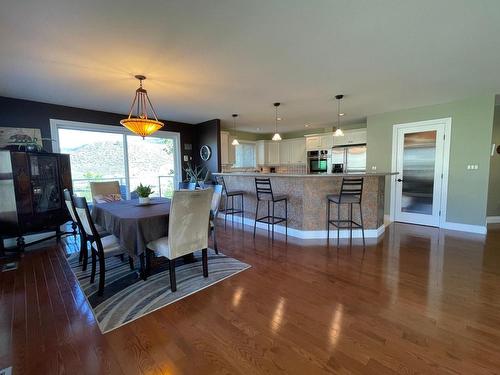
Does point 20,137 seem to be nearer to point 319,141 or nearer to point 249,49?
point 249,49

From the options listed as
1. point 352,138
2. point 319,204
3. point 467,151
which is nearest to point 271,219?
point 319,204

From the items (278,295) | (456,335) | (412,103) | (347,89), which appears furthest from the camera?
(412,103)

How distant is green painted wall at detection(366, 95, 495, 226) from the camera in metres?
3.91

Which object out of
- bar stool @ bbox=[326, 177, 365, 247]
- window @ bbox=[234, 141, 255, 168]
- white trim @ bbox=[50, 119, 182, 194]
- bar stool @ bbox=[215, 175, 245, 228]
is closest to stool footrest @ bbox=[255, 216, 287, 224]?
bar stool @ bbox=[215, 175, 245, 228]

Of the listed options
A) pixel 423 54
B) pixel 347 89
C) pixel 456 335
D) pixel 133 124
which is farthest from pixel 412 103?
pixel 133 124

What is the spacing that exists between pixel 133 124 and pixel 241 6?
185 centimetres

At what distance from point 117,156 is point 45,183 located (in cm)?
143

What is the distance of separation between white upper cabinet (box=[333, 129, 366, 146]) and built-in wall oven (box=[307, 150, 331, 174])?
504 mm

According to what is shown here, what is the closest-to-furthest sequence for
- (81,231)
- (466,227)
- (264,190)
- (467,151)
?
(81,231) < (264,190) < (467,151) < (466,227)

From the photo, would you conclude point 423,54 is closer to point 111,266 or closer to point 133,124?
point 133,124

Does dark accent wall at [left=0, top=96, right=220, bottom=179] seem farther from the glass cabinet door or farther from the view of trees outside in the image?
the glass cabinet door

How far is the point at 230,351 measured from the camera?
61.6 inches

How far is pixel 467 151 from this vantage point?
13.5 feet

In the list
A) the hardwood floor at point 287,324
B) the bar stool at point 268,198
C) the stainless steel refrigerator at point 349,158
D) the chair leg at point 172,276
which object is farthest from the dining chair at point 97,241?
the stainless steel refrigerator at point 349,158
